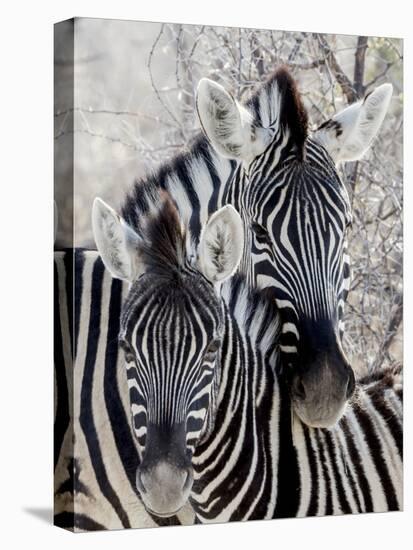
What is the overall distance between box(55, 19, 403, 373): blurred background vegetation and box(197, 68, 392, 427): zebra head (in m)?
0.14

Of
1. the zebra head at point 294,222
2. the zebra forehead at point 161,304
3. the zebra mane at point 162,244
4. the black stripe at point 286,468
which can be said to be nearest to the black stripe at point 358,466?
the zebra head at point 294,222

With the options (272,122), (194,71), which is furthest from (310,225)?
(194,71)

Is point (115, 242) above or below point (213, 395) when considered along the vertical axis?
above

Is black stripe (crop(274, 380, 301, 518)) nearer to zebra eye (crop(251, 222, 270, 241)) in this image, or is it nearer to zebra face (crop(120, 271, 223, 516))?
zebra face (crop(120, 271, 223, 516))

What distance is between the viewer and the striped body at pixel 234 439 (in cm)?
659

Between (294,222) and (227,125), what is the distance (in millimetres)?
668

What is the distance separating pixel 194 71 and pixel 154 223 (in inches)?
36.0

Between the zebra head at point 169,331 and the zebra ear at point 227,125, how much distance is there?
1.42ft

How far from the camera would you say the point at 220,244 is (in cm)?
673

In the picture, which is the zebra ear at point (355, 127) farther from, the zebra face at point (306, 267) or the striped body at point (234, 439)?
the striped body at point (234, 439)

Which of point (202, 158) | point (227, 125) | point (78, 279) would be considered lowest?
point (78, 279)

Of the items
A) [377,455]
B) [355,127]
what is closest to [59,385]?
[377,455]

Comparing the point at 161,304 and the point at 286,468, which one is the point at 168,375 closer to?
the point at 161,304

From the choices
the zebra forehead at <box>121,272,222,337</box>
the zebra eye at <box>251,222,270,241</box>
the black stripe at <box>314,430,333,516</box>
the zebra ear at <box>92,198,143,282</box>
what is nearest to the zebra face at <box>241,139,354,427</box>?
the zebra eye at <box>251,222,270,241</box>
